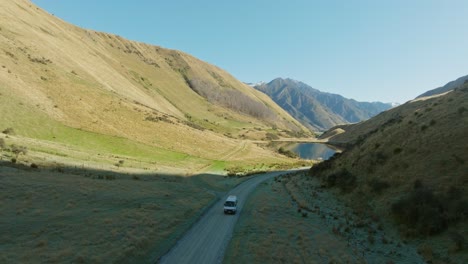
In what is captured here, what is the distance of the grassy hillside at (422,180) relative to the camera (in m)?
24.5

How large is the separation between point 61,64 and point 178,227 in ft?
373

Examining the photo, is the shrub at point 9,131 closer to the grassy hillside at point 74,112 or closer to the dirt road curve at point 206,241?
the grassy hillside at point 74,112

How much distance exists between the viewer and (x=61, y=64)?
12162 centimetres

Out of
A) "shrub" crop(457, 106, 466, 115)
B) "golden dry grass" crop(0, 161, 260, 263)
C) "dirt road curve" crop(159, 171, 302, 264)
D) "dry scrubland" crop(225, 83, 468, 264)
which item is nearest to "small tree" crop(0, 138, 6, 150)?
"golden dry grass" crop(0, 161, 260, 263)

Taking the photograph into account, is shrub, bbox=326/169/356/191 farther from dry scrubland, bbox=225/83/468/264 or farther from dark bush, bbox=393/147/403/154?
dark bush, bbox=393/147/403/154

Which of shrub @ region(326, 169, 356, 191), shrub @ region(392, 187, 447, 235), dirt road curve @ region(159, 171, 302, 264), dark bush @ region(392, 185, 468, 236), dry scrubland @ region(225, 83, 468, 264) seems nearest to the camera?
dirt road curve @ region(159, 171, 302, 264)

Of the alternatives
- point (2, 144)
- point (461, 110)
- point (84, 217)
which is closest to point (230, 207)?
point (84, 217)

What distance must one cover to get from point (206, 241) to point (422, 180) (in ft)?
67.7

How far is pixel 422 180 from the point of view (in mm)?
31000

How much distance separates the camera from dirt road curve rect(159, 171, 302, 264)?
22403 millimetres

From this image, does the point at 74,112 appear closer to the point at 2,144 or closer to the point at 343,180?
the point at 2,144

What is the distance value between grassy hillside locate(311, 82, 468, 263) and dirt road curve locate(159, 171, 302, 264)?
13.8 metres

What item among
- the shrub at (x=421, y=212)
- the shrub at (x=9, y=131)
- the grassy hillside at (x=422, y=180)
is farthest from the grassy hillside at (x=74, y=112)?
the shrub at (x=421, y=212)

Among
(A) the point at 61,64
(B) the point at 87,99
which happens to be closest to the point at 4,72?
(B) the point at 87,99
